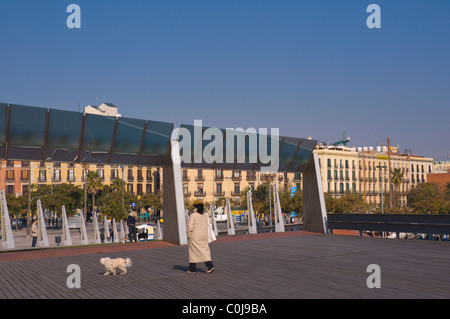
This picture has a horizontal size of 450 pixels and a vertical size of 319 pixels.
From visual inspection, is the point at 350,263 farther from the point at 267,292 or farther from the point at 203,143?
the point at 203,143

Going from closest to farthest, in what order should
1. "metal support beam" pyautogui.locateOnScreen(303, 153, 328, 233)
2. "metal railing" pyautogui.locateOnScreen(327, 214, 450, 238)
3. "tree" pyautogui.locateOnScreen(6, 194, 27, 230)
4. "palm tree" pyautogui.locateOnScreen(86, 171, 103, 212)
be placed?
"metal railing" pyautogui.locateOnScreen(327, 214, 450, 238), "metal support beam" pyautogui.locateOnScreen(303, 153, 328, 233), "tree" pyautogui.locateOnScreen(6, 194, 27, 230), "palm tree" pyautogui.locateOnScreen(86, 171, 103, 212)

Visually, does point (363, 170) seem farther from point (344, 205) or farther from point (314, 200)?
point (314, 200)

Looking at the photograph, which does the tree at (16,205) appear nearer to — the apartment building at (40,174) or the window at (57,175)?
the apartment building at (40,174)

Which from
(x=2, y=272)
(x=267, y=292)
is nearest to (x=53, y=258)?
(x=2, y=272)

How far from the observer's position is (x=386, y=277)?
9.44 metres

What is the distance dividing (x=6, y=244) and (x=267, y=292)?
1210cm

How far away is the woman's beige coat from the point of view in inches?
411

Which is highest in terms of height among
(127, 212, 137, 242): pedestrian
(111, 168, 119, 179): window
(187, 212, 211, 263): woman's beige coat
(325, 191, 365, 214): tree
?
(111, 168, 119, 179): window

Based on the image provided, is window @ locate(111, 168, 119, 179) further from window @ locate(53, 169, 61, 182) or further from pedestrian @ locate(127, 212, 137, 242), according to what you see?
pedestrian @ locate(127, 212, 137, 242)

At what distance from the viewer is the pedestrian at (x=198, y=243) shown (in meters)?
10.4

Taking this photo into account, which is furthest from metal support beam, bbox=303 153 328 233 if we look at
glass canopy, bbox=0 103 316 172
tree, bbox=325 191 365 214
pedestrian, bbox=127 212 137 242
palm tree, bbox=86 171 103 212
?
palm tree, bbox=86 171 103 212

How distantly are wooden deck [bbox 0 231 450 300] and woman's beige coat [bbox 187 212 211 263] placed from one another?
1.32 feet

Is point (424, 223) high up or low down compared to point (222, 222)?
up

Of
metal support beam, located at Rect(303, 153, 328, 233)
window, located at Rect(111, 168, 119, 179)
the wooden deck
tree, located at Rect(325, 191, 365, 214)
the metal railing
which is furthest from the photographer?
window, located at Rect(111, 168, 119, 179)
